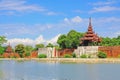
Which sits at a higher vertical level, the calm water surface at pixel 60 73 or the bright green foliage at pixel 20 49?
the bright green foliage at pixel 20 49

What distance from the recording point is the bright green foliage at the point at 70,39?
64.3 metres

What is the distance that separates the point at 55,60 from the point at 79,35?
1228 cm

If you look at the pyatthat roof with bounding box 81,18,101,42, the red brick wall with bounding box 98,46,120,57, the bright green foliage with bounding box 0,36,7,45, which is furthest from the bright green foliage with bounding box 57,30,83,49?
the bright green foliage with bounding box 0,36,7,45

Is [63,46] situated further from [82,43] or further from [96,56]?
[96,56]

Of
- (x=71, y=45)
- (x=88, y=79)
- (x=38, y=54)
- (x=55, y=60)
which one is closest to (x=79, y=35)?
(x=71, y=45)

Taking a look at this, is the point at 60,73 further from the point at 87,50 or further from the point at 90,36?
the point at 90,36

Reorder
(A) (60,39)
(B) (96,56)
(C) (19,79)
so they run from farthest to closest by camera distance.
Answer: (A) (60,39)
(B) (96,56)
(C) (19,79)

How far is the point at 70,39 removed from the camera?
65.5 metres

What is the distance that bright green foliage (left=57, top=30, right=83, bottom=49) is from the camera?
6431 centimetres

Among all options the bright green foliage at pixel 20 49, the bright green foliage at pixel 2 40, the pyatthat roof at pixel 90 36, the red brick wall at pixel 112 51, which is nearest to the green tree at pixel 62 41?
the bright green foliage at pixel 20 49

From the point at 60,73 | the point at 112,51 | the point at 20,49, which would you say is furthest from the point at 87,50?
the point at 60,73

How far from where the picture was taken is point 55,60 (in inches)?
2165

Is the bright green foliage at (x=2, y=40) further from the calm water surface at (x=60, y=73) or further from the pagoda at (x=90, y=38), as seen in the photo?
the calm water surface at (x=60, y=73)

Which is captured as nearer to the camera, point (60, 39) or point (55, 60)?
point (55, 60)
